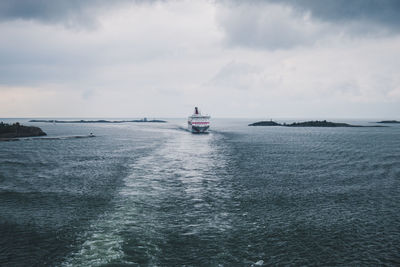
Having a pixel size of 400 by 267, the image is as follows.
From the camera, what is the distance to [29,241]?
13719mm

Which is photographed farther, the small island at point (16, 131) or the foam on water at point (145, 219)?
the small island at point (16, 131)

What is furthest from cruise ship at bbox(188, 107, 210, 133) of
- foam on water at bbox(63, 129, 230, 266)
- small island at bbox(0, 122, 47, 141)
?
foam on water at bbox(63, 129, 230, 266)

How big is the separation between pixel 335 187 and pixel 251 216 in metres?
12.5

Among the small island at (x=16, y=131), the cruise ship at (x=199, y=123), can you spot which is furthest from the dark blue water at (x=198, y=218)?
the cruise ship at (x=199, y=123)

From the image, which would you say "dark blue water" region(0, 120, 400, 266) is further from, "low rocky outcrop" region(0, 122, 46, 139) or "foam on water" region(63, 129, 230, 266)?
"low rocky outcrop" region(0, 122, 46, 139)

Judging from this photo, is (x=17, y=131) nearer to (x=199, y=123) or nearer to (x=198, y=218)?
(x=199, y=123)

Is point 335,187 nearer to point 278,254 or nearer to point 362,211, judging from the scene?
point 362,211

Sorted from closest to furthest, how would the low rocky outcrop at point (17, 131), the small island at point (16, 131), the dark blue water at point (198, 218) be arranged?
the dark blue water at point (198, 218), the small island at point (16, 131), the low rocky outcrop at point (17, 131)

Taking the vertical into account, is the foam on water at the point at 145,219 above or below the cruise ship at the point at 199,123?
below

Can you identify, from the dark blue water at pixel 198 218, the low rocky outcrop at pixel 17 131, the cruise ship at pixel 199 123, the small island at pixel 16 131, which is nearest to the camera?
the dark blue water at pixel 198 218

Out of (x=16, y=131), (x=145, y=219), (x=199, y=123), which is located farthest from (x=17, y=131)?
(x=145, y=219)

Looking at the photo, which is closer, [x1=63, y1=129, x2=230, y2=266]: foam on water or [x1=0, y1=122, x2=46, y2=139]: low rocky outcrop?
[x1=63, y1=129, x2=230, y2=266]: foam on water

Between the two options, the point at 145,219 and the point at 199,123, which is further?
the point at 199,123

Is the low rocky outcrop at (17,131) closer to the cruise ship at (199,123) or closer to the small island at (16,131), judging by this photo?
the small island at (16,131)
